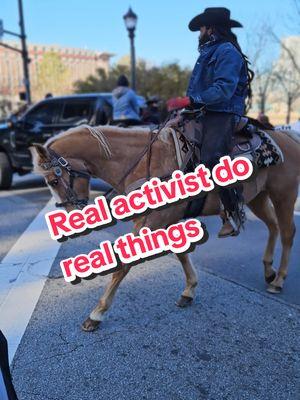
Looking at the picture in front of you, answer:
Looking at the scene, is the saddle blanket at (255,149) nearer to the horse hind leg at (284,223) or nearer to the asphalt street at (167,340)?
the horse hind leg at (284,223)

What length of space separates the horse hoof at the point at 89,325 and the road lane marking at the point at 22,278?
1.63ft

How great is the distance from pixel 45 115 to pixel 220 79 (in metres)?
7.51

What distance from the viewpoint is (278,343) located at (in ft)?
10.7

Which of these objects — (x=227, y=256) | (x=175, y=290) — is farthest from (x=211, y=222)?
(x=175, y=290)

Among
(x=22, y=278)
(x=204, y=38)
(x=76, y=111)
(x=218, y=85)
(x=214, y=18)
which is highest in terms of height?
(x=214, y=18)

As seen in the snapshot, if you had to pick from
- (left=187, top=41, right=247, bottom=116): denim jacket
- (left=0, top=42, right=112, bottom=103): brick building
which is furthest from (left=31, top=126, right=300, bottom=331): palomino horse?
(left=0, top=42, right=112, bottom=103): brick building

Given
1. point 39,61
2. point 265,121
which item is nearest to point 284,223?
point 265,121

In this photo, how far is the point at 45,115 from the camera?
10055 mm

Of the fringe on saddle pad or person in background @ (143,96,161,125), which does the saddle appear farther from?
person in background @ (143,96,161,125)

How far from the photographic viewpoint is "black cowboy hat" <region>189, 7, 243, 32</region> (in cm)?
344

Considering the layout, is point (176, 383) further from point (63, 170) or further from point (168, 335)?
point (63, 170)

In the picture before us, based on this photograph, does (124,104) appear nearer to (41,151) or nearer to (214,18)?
(214,18)

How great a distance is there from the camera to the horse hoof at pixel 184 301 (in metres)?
3.90

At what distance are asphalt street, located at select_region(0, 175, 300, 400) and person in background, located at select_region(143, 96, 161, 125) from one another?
5.63 meters
